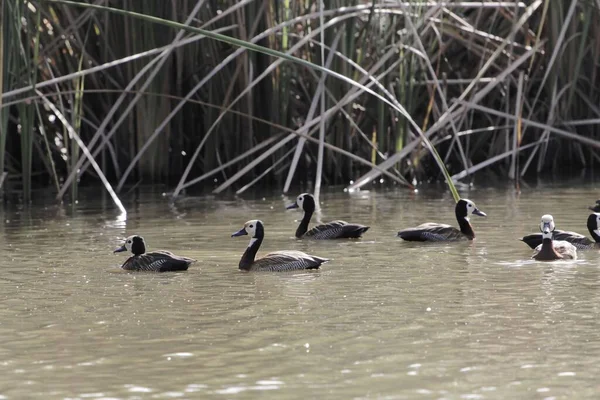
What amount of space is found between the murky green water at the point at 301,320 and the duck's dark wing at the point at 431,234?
0.31 ft

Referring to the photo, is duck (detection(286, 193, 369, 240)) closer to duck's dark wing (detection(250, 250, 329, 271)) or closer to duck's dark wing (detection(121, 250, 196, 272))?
duck's dark wing (detection(250, 250, 329, 271))

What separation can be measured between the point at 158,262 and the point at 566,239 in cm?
313

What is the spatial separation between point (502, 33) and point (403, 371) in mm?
10968

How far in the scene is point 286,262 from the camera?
30.3 feet

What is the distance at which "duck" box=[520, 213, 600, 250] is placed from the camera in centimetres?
1016

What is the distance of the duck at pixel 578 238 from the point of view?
10.2 meters

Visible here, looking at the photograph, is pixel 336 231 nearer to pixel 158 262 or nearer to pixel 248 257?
pixel 248 257

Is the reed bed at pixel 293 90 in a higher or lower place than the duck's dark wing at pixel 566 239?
higher

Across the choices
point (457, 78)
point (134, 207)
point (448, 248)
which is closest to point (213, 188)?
point (134, 207)

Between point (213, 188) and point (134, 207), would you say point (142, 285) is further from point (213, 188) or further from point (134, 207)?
point (213, 188)

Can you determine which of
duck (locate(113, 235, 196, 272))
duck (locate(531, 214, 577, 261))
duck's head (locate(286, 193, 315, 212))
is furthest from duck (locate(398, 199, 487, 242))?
duck (locate(113, 235, 196, 272))

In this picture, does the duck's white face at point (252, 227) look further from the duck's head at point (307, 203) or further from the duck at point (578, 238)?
the duck at point (578, 238)

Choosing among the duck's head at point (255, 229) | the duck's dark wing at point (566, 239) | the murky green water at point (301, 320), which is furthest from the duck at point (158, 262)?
the duck's dark wing at point (566, 239)

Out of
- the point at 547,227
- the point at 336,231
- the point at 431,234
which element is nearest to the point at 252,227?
the point at 336,231
